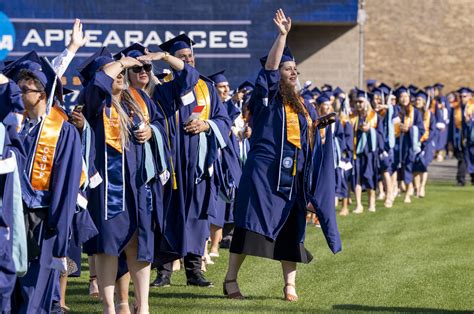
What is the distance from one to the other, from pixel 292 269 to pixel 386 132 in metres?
11.2

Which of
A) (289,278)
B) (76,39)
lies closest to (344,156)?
(289,278)

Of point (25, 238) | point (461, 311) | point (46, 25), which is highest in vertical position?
point (46, 25)

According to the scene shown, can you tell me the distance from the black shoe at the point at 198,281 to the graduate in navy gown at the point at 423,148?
11.8 metres

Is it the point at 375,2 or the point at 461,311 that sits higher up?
the point at 375,2

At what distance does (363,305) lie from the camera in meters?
10.2

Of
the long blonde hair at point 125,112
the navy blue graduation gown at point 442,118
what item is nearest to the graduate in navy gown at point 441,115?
the navy blue graduation gown at point 442,118

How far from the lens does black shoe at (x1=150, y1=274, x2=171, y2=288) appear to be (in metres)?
11.2

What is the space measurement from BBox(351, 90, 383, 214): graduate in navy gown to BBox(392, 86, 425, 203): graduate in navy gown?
122cm

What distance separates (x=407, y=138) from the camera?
73.8 feet

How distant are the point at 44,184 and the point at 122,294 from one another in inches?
67.9

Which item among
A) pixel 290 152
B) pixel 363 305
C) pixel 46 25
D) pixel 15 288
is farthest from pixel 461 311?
pixel 46 25

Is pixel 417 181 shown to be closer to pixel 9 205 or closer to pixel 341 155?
pixel 341 155

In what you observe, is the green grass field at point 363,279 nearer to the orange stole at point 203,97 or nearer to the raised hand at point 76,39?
the orange stole at point 203,97

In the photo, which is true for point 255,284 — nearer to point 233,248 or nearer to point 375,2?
point 233,248
